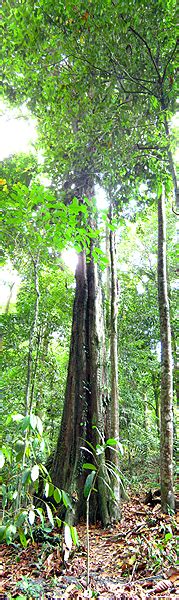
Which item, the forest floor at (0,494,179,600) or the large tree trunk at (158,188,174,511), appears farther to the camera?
the large tree trunk at (158,188,174,511)

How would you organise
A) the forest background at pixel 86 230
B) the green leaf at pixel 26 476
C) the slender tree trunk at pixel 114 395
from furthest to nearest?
the slender tree trunk at pixel 114 395, the forest background at pixel 86 230, the green leaf at pixel 26 476

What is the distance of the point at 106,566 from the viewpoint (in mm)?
2941

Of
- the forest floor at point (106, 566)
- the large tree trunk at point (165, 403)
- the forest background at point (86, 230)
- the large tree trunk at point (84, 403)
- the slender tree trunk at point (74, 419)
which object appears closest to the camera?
the forest floor at point (106, 566)

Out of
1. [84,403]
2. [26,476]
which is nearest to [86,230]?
[84,403]

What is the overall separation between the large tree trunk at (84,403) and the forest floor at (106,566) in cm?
58

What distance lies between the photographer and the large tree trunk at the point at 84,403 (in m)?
4.53

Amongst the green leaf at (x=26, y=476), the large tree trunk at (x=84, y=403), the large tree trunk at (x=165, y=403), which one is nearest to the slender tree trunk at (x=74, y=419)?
the large tree trunk at (x=84, y=403)

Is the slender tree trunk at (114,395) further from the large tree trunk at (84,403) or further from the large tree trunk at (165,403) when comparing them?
the large tree trunk at (165,403)

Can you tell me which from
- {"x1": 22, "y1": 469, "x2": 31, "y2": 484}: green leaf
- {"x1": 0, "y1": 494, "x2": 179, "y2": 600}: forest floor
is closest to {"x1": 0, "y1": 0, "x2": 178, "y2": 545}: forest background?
{"x1": 22, "y1": 469, "x2": 31, "y2": 484}: green leaf

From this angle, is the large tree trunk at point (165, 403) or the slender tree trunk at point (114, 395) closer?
the large tree trunk at point (165, 403)

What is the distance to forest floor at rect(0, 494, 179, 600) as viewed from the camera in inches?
91.1

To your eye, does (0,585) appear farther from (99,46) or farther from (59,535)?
(99,46)

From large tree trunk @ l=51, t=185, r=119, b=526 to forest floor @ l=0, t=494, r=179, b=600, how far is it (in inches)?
22.9

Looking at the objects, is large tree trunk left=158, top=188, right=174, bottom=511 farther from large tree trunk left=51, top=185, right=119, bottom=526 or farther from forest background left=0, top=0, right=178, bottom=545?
large tree trunk left=51, top=185, right=119, bottom=526
